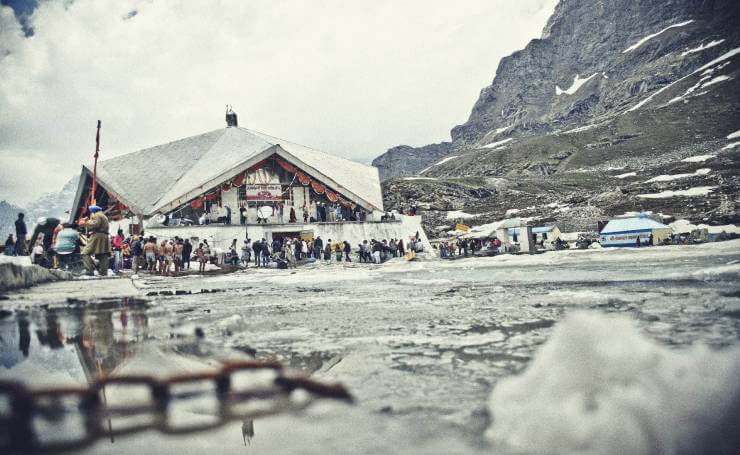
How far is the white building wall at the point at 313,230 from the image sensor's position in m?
19.9

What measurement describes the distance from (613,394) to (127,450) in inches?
51.7

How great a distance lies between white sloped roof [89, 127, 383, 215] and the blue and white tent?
44.8 ft

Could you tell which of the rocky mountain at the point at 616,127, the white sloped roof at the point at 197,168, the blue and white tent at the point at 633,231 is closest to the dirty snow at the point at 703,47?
the rocky mountain at the point at 616,127

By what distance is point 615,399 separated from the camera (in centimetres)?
112

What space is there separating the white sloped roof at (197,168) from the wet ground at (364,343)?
60.1 feet

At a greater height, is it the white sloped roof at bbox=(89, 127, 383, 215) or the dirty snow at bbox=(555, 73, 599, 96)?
the dirty snow at bbox=(555, 73, 599, 96)

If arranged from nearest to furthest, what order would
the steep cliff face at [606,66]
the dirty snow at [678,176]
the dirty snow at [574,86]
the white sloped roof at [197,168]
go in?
the white sloped roof at [197,168] < the dirty snow at [678,176] < the steep cliff face at [606,66] < the dirty snow at [574,86]

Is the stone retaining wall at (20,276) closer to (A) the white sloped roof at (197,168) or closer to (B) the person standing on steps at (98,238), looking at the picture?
(B) the person standing on steps at (98,238)

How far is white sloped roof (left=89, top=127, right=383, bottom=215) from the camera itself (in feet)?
73.3

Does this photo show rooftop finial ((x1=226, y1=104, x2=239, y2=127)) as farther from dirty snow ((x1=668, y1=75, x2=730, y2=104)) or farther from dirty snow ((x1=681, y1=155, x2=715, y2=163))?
dirty snow ((x1=668, y1=75, x2=730, y2=104))

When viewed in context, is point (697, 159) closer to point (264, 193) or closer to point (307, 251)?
point (264, 193)

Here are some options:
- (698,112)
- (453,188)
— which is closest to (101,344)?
(453,188)

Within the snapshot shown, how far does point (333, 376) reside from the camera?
1915mm

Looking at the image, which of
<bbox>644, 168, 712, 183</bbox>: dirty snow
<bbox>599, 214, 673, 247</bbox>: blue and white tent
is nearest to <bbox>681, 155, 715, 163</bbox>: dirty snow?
<bbox>644, 168, 712, 183</bbox>: dirty snow
